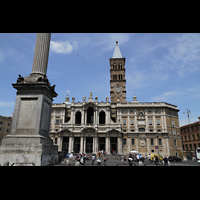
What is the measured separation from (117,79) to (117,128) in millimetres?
25004

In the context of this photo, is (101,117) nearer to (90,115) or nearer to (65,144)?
(90,115)

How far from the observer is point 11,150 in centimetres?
1096

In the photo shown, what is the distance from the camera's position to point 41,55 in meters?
13.7

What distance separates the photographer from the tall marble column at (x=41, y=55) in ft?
44.5

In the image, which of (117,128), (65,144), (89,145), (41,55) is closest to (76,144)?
(65,144)

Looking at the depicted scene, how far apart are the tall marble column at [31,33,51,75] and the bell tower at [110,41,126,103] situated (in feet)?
158

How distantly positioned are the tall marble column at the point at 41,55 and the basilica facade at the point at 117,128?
35120 millimetres

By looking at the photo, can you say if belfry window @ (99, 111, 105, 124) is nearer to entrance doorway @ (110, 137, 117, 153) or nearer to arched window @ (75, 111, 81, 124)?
entrance doorway @ (110, 137, 117, 153)

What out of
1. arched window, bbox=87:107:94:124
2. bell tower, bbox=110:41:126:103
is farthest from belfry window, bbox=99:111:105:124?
bell tower, bbox=110:41:126:103

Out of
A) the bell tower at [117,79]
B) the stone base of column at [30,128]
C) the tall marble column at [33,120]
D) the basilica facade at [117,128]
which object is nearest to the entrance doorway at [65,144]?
the basilica facade at [117,128]
